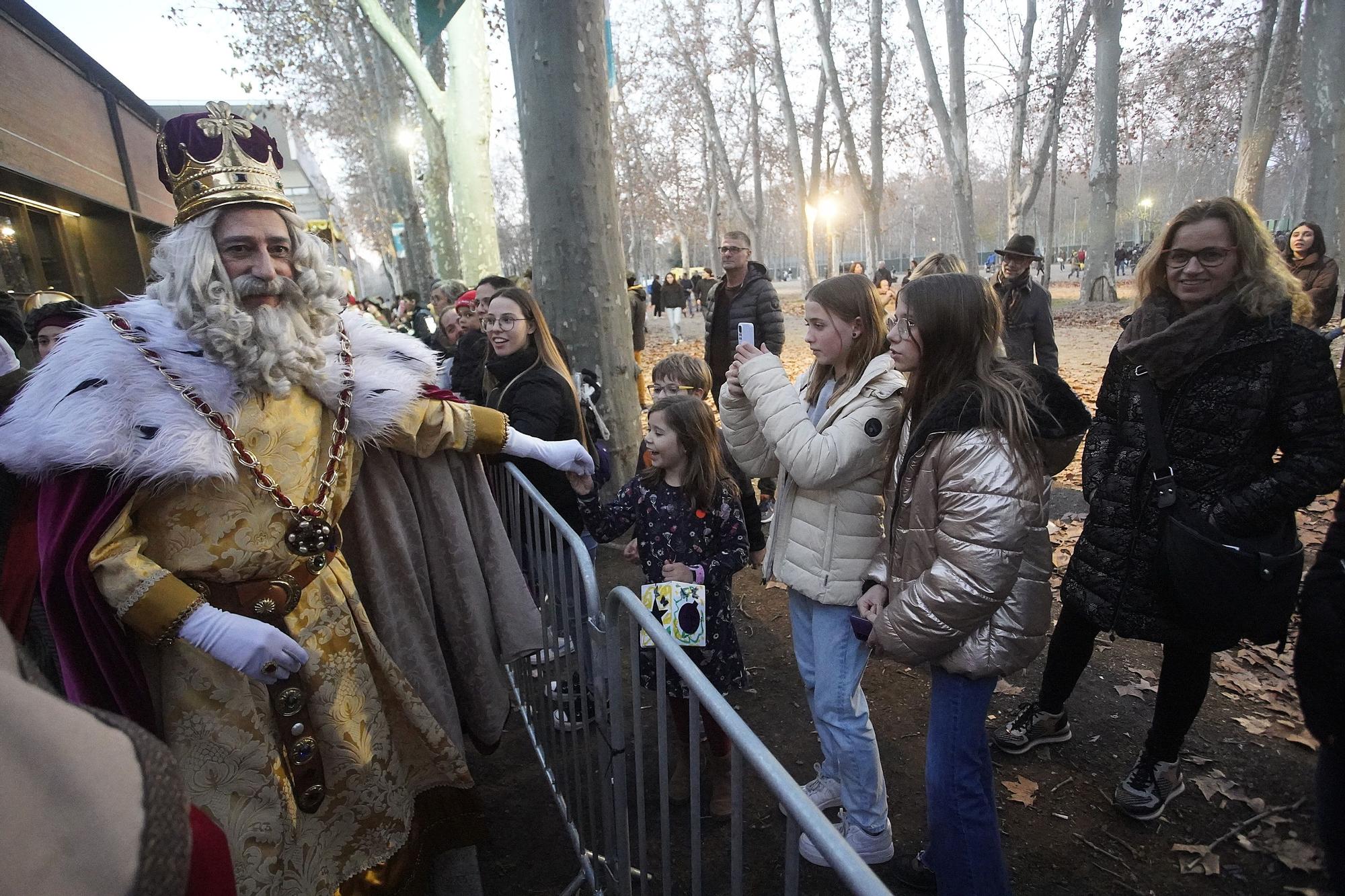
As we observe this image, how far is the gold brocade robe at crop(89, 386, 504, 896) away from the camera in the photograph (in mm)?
1710

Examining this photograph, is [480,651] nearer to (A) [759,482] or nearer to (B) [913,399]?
(B) [913,399]

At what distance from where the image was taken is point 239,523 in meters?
1.77

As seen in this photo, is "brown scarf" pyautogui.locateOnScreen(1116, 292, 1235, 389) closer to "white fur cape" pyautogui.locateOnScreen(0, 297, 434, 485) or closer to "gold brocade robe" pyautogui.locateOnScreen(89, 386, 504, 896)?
"gold brocade robe" pyautogui.locateOnScreen(89, 386, 504, 896)

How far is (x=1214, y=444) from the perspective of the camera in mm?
2236

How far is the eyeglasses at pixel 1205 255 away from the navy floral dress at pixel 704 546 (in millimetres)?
1819

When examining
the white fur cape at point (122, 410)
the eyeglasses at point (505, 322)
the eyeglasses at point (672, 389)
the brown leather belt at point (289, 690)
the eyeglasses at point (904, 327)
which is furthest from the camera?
the eyeglasses at point (672, 389)

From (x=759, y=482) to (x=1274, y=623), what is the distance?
4089mm

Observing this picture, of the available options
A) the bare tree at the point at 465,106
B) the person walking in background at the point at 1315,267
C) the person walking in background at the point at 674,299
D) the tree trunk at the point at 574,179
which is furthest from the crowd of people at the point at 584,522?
the person walking in background at the point at 674,299

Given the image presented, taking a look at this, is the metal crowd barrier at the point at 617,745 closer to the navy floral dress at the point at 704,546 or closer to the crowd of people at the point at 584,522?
the crowd of people at the point at 584,522

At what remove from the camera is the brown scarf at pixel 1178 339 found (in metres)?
2.21

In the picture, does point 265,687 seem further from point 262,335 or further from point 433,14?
point 433,14

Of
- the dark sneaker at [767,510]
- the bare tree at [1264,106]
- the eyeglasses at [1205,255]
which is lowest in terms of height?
the dark sneaker at [767,510]

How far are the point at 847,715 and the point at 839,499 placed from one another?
738mm

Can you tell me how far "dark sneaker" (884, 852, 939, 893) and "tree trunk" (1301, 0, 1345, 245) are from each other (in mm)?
14054
